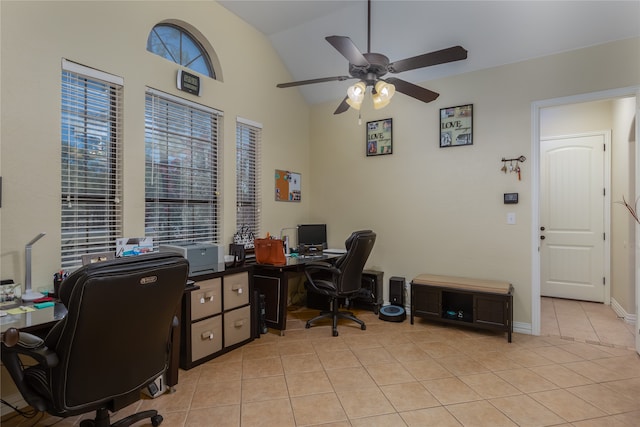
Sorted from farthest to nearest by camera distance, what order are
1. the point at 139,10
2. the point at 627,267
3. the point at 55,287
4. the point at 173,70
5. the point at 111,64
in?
the point at 627,267 < the point at 173,70 < the point at 139,10 < the point at 111,64 < the point at 55,287

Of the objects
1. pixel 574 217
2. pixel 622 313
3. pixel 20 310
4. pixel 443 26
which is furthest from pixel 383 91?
pixel 622 313

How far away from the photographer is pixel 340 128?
4.64 m

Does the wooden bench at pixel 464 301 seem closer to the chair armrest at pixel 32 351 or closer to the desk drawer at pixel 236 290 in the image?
the desk drawer at pixel 236 290

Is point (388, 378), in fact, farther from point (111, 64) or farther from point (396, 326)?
point (111, 64)

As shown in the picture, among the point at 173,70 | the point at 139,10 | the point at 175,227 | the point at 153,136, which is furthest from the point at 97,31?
the point at 175,227

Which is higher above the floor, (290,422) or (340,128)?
(340,128)

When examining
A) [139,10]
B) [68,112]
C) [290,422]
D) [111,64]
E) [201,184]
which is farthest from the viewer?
[201,184]

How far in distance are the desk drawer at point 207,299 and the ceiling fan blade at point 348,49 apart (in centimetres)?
206

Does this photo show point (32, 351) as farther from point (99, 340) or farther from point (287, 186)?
point (287, 186)

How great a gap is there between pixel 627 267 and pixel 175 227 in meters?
4.92

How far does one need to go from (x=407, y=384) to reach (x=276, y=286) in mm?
1553

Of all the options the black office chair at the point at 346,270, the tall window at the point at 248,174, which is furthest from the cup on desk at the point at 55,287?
the black office chair at the point at 346,270

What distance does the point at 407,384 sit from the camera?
2416mm

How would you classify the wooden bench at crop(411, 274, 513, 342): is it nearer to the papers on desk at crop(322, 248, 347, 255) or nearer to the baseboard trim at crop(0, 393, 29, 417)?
the papers on desk at crop(322, 248, 347, 255)
